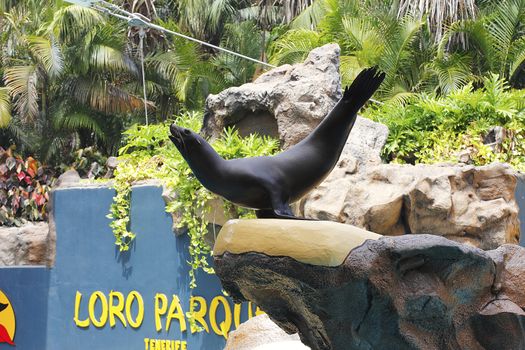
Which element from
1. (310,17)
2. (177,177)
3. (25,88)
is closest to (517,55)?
(310,17)

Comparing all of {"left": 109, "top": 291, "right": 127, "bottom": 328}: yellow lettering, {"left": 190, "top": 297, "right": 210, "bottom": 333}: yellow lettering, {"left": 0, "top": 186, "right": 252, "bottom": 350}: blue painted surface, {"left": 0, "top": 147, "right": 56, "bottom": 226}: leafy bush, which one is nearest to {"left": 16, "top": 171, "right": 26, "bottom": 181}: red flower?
{"left": 0, "top": 147, "right": 56, "bottom": 226}: leafy bush

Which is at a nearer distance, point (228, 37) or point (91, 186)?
point (91, 186)

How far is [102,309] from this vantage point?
9711 millimetres

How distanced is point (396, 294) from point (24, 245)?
8.11 m

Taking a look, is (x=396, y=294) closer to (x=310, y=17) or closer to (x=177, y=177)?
(x=177, y=177)

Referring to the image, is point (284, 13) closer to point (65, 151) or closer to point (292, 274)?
point (65, 151)

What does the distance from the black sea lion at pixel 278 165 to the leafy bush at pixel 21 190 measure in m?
8.61

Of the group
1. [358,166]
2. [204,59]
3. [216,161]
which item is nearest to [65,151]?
[204,59]

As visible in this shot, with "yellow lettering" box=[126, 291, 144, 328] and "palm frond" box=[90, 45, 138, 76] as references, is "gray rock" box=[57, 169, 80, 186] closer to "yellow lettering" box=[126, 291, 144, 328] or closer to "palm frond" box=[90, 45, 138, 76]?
"yellow lettering" box=[126, 291, 144, 328]

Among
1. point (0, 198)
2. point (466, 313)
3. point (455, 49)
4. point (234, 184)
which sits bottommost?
point (0, 198)

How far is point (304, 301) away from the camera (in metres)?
3.84

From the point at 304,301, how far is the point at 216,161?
0.78 metres

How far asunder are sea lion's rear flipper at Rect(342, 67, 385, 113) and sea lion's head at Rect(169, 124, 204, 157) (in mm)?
772

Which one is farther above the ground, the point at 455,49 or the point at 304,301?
the point at 455,49
